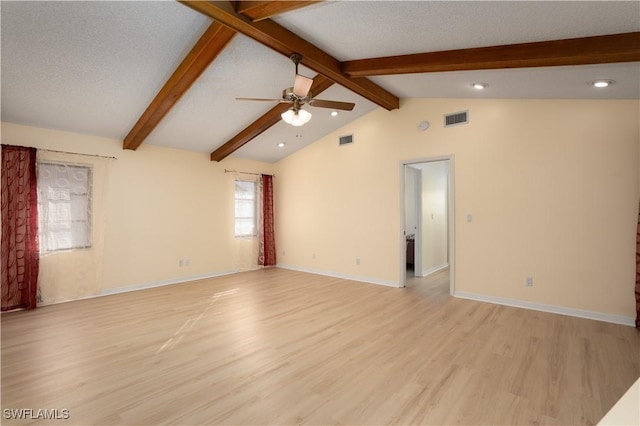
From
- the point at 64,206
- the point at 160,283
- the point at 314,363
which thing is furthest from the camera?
the point at 160,283

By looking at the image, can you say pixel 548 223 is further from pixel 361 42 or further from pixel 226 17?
pixel 226 17

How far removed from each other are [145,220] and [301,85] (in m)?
4.01

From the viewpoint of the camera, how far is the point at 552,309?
399 cm

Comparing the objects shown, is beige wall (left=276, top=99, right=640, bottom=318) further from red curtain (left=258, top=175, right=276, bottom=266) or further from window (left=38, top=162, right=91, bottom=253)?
window (left=38, top=162, right=91, bottom=253)

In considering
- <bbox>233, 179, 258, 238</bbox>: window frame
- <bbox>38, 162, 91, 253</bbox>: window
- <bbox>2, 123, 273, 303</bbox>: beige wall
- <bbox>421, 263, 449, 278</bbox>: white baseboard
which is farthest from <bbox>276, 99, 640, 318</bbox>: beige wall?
<bbox>38, 162, 91, 253</bbox>: window

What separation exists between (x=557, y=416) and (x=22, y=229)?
20.1 ft

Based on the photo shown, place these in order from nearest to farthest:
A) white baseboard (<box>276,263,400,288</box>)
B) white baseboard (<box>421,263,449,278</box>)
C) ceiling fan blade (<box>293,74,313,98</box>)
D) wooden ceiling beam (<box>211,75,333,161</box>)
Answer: ceiling fan blade (<box>293,74,313,98</box>) < wooden ceiling beam (<box>211,75,333,161</box>) < white baseboard (<box>276,263,400,288</box>) < white baseboard (<box>421,263,449,278</box>)

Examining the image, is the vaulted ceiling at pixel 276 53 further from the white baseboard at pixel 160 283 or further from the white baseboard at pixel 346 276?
the white baseboard at pixel 346 276

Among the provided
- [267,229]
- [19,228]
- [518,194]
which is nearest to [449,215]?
[518,194]

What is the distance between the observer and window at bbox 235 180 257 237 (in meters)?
6.92

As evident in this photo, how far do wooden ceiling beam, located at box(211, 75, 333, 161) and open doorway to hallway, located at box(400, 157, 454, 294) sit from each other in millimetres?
2006

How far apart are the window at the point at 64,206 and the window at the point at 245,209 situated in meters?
2.73

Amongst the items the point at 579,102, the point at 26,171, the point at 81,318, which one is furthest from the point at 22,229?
the point at 579,102

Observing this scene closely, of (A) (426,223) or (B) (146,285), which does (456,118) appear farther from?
(B) (146,285)
